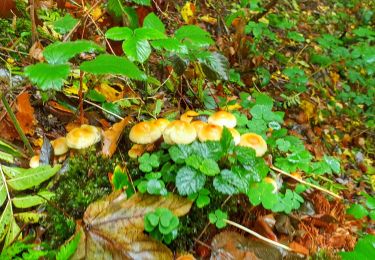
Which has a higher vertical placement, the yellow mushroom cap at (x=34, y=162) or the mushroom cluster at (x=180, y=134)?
the mushroom cluster at (x=180, y=134)

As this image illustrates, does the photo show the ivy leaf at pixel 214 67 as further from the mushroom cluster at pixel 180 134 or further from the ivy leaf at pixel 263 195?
the ivy leaf at pixel 263 195

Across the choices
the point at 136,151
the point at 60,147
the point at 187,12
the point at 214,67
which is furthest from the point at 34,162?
the point at 187,12

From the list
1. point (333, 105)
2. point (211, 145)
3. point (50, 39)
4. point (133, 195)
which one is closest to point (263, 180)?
point (211, 145)

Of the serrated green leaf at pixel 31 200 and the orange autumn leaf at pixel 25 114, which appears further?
the orange autumn leaf at pixel 25 114

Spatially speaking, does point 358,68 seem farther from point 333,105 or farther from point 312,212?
point 312,212

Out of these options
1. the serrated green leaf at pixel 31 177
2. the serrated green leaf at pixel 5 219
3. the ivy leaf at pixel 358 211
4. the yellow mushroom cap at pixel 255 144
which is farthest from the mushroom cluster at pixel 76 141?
the ivy leaf at pixel 358 211
